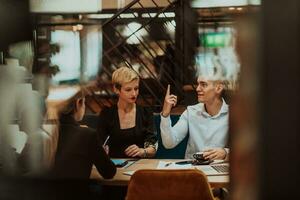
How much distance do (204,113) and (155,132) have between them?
315mm

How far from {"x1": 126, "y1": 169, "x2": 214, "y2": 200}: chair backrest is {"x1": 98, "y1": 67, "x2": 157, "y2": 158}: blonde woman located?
0.56 m

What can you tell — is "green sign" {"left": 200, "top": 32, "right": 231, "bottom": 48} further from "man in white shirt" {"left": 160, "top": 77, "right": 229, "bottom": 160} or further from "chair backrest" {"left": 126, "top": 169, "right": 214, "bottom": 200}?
"man in white shirt" {"left": 160, "top": 77, "right": 229, "bottom": 160}

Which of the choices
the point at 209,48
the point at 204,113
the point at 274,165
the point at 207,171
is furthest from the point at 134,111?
the point at 274,165

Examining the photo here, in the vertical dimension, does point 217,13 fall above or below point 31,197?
above

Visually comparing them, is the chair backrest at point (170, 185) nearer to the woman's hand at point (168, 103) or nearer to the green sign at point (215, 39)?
the woman's hand at point (168, 103)

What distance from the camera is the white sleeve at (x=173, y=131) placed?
2.35 metres

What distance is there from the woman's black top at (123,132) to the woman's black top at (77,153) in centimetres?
40

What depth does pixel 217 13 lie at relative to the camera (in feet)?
1.98

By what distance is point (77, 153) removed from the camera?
53.0 inches

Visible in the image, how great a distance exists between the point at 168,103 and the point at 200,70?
5.11 feet

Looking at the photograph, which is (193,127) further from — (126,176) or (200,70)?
(200,70)

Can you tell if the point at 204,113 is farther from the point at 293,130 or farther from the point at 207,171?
the point at 293,130

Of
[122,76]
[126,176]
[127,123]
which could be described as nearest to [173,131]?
[127,123]

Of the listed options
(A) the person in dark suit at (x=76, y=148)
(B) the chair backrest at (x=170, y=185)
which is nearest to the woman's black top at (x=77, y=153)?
(A) the person in dark suit at (x=76, y=148)
